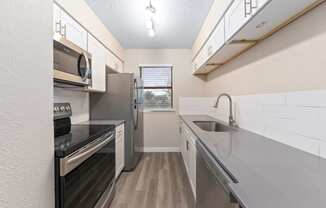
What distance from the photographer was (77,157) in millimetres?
1431

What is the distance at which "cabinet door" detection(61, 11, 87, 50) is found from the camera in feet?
6.69

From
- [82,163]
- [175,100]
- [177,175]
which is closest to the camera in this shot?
[82,163]

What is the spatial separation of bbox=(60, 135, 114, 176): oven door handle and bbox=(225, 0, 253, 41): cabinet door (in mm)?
1451

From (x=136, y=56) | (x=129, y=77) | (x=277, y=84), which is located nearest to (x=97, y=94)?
(x=129, y=77)

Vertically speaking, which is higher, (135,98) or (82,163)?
(135,98)

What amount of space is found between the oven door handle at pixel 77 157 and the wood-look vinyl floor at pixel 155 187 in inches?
39.5

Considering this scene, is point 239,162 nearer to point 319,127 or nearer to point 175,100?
point 319,127

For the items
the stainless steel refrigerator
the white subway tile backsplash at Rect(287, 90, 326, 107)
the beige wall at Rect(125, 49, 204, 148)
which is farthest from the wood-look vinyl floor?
the white subway tile backsplash at Rect(287, 90, 326, 107)

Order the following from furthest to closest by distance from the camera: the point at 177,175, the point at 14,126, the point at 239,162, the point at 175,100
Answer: the point at 175,100
the point at 177,175
the point at 239,162
the point at 14,126

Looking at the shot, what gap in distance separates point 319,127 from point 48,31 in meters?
1.53

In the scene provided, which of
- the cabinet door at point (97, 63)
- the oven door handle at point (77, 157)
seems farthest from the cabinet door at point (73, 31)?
the oven door handle at point (77, 157)

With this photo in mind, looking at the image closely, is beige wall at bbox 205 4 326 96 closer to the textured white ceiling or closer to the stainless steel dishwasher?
the stainless steel dishwasher

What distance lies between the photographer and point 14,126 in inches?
32.9

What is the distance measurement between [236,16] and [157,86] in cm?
351
